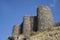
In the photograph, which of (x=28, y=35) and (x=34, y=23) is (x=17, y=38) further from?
(x=34, y=23)

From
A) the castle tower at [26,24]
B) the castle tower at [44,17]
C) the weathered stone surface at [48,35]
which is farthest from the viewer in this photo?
the castle tower at [26,24]

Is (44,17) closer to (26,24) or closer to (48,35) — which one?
(26,24)

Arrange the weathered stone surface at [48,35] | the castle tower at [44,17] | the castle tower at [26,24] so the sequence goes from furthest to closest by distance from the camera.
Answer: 1. the castle tower at [26,24]
2. the castle tower at [44,17]
3. the weathered stone surface at [48,35]

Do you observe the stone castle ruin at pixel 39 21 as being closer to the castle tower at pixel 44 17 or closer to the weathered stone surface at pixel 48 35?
the castle tower at pixel 44 17

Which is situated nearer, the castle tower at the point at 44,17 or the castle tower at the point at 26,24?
the castle tower at the point at 44,17

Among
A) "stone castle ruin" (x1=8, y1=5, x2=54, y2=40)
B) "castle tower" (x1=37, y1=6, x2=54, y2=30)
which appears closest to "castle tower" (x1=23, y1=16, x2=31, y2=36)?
"stone castle ruin" (x1=8, y1=5, x2=54, y2=40)

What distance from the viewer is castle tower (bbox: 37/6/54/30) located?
28250mm

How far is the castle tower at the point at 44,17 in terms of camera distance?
28250 millimetres

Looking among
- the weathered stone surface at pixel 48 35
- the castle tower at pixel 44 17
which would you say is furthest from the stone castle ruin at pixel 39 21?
the weathered stone surface at pixel 48 35

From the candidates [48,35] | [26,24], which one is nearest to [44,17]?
[26,24]

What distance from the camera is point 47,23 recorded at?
93.0 feet

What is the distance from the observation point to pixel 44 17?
28.9 metres

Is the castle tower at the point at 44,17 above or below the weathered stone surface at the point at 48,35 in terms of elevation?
above

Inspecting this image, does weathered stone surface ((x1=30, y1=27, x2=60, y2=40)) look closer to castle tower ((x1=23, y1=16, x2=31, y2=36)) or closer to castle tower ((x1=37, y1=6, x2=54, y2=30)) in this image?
castle tower ((x1=37, y1=6, x2=54, y2=30))
